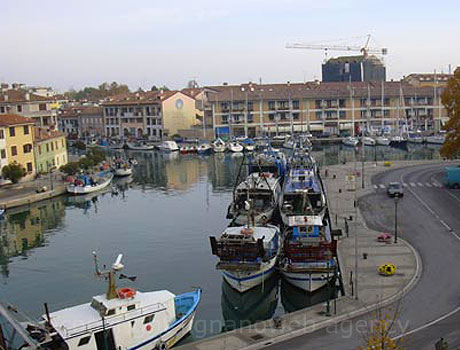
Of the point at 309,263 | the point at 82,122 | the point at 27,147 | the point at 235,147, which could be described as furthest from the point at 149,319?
the point at 82,122

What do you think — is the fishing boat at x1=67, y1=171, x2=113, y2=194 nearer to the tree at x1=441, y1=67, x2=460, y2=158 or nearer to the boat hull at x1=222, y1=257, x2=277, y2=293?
the boat hull at x1=222, y1=257, x2=277, y2=293

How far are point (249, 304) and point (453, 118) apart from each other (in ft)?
102

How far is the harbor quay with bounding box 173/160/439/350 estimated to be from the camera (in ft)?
67.4

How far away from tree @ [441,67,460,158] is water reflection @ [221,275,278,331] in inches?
1071

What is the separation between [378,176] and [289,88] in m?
62.8

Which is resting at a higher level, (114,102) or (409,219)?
(114,102)

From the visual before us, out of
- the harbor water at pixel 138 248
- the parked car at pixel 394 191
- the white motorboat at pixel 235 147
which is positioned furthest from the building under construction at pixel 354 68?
the parked car at pixel 394 191

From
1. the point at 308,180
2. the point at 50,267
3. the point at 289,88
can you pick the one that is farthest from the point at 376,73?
the point at 50,267

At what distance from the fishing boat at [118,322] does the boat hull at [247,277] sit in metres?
5.24

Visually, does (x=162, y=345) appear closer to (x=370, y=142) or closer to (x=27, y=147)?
(x=27, y=147)

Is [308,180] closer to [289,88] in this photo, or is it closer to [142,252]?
[142,252]

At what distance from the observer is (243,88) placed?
122m

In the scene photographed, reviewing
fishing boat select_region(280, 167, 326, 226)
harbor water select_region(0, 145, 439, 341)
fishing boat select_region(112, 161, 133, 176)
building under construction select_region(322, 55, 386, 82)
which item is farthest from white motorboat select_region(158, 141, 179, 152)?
building under construction select_region(322, 55, 386, 82)

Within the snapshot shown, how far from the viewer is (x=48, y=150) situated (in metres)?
71.9
